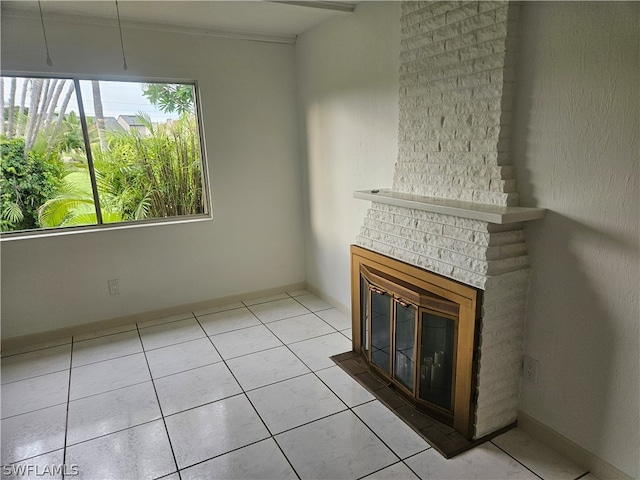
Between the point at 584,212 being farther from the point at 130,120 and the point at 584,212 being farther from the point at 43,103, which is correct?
the point at 43,103

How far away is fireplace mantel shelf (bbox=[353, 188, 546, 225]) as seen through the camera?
67.8 inches

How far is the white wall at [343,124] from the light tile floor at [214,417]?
82 centimetres

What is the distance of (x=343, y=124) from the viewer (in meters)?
3.20

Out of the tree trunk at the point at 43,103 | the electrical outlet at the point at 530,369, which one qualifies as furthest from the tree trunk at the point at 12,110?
the electrical outlet at the point at 530,369

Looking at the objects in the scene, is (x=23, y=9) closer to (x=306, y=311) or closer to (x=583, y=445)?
→ (x=306, y=311)

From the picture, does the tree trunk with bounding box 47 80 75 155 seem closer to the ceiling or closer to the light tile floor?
the ceiling

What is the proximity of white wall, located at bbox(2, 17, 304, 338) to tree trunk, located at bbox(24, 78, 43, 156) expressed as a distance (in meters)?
0.14

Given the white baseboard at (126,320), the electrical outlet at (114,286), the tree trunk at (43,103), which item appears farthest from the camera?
the electrical outlet at (114,286)

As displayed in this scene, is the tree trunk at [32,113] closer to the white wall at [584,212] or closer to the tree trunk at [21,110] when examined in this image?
the tree trunk at [21,110]

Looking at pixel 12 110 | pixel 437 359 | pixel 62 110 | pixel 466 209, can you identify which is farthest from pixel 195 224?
pixel 466 209

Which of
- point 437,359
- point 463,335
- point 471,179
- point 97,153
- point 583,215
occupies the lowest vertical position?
point 437,359

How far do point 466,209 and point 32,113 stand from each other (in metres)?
3.14

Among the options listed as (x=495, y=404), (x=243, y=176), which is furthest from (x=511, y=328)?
(x=243, y=176)

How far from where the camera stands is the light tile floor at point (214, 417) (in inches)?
73.0
